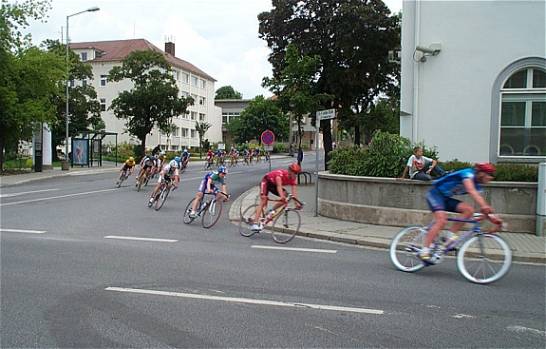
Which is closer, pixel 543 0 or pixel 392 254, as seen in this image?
pixel 392 254

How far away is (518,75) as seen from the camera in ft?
46.6

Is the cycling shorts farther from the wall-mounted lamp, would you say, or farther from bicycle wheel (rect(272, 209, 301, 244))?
the wall-mounted lamp

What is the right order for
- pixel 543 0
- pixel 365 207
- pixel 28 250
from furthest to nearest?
pixel 543 0 → pixel 365 207 → pixel 28 250

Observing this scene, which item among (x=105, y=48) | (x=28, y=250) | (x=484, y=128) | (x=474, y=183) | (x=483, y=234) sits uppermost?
(x=105, y=48)

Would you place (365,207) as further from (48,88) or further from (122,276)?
(48,88)

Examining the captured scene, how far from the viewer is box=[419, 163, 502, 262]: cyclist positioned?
21.9ft

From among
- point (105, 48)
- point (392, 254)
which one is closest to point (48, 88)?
point (392, 254)

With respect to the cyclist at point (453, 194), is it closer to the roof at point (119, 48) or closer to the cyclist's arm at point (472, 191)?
the cyclist's arm at point (472, 191)

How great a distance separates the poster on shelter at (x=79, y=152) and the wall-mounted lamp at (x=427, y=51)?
96.3ft

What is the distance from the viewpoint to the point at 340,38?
27375mm

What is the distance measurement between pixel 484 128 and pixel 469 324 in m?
10.6

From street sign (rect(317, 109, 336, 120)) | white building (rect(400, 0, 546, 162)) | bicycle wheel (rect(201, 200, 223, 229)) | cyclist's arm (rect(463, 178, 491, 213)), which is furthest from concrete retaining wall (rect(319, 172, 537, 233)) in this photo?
cyclist's arm (rect(463, 178, 491, 213))

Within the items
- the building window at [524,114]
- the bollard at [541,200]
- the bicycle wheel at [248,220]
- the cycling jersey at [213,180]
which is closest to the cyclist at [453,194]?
the bollard at [541,200]

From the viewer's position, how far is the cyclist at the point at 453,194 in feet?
21.9
